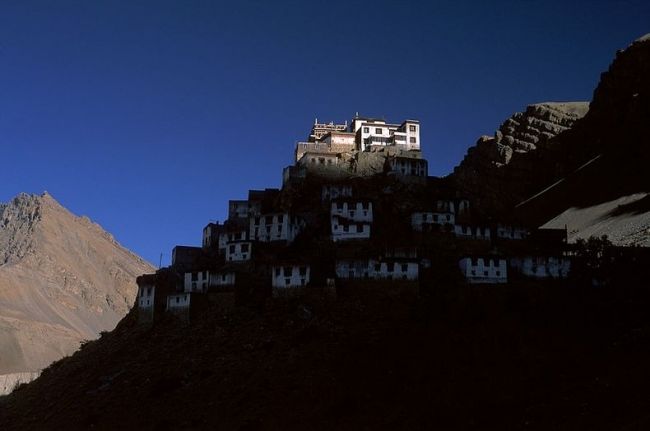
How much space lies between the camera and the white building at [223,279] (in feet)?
273

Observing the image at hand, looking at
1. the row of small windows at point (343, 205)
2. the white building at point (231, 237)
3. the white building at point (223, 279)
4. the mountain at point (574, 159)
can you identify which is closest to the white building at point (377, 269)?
the row of small windows at point (343, 205)

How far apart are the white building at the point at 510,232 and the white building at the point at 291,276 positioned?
2452 centimetres

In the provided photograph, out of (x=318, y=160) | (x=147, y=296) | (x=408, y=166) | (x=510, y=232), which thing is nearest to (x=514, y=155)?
(x=408, y=166)

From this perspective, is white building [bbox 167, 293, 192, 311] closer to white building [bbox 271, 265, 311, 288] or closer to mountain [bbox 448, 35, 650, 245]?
white building [bbox 271, 265, 311, 288]

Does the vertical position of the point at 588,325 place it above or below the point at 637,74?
below

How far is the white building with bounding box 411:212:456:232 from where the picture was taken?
8831cm

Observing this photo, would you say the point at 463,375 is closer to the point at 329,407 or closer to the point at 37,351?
the point at 329,407

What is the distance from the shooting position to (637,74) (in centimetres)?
17362

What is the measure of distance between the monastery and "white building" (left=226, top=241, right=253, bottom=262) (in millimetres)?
108

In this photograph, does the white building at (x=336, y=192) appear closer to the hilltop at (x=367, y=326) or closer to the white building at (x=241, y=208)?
the hilltop at (x=367, y=326)

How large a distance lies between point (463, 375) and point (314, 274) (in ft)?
67.6

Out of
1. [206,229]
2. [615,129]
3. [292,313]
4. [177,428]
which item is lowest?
[177,428]

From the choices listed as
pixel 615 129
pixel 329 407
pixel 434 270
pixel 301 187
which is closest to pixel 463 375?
pixel 329 407

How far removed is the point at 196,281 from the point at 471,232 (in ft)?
99.0
